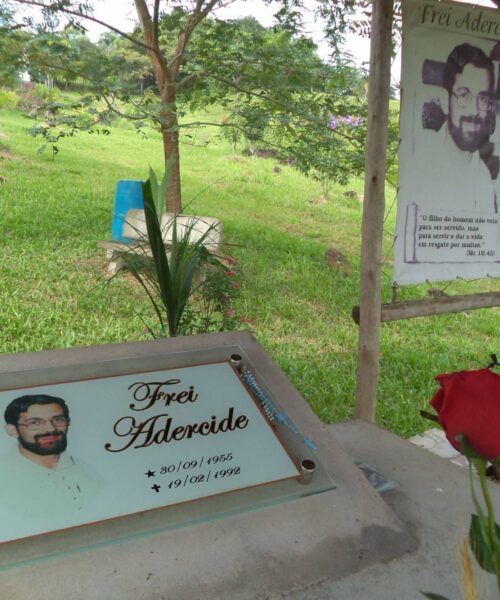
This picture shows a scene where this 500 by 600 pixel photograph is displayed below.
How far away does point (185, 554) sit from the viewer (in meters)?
1.00

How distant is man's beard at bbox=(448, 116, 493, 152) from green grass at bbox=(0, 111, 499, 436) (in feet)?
4.33

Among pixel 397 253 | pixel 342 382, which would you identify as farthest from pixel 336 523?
pixel 342 382

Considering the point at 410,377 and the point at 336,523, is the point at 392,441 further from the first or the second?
the point at 410,377

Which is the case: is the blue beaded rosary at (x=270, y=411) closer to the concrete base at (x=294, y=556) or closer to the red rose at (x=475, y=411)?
the concrete base at (x=294, y=556)

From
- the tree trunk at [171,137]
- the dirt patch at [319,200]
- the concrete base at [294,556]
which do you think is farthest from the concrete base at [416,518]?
the dirt patch at [319,200]

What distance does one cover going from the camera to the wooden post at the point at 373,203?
68.0 inches

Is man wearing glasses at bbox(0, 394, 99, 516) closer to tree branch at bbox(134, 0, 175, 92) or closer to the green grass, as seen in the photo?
the green grass

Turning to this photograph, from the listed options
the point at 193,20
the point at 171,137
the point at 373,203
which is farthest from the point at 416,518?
the point at 193,20

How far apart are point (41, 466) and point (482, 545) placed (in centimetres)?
80

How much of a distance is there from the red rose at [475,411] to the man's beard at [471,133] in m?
1.49

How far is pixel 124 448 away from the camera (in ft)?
3.74

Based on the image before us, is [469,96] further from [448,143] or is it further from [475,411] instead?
[475,411]

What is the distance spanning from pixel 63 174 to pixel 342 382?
5.35m

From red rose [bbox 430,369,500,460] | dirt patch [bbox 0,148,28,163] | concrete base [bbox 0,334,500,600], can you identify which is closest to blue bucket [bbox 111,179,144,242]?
concrete base [bbox 0,334,500,600]
